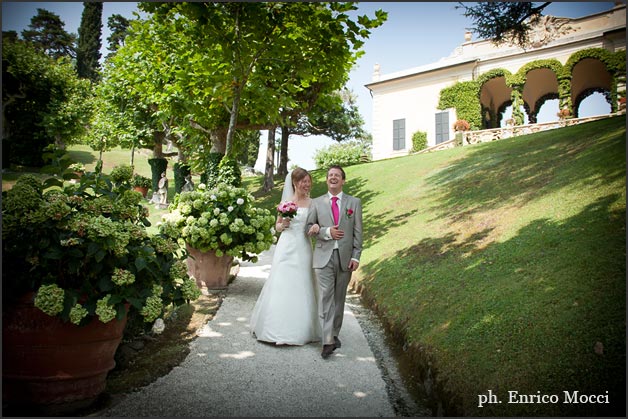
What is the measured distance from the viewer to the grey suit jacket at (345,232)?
4766 mm

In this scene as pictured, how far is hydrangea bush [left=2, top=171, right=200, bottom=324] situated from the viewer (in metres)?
2.86

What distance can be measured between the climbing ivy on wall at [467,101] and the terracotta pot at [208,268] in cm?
2375

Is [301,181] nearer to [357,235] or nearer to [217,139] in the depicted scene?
[357,235]

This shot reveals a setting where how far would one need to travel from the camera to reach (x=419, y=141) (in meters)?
27.6

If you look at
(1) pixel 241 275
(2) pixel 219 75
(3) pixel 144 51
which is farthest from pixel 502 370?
(3) pixel 144 51

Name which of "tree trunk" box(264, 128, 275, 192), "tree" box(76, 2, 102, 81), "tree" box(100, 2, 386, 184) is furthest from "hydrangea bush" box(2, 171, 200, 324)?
"tree" box(76, 2, 102, 81)

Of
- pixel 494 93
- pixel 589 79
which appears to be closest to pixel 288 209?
pixel 589 79

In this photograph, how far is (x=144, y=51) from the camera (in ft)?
51.8

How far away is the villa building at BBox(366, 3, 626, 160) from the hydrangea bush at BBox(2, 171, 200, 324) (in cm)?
2500

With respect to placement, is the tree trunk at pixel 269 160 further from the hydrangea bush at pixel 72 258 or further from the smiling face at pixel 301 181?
the hydrangea bush at pixel 72 258

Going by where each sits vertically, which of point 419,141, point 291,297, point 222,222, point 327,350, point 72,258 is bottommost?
point 327,350

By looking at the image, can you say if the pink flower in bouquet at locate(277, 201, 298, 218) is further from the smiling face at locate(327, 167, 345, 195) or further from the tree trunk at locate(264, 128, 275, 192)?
the tree trunk at locate(264, 128, 275, 192)

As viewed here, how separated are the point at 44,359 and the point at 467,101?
91.9 feet

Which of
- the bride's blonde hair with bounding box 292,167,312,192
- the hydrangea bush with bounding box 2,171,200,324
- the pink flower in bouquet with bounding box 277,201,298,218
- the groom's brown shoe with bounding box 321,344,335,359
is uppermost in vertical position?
the bride's blonde hair with bounding box 292,167,312,192
